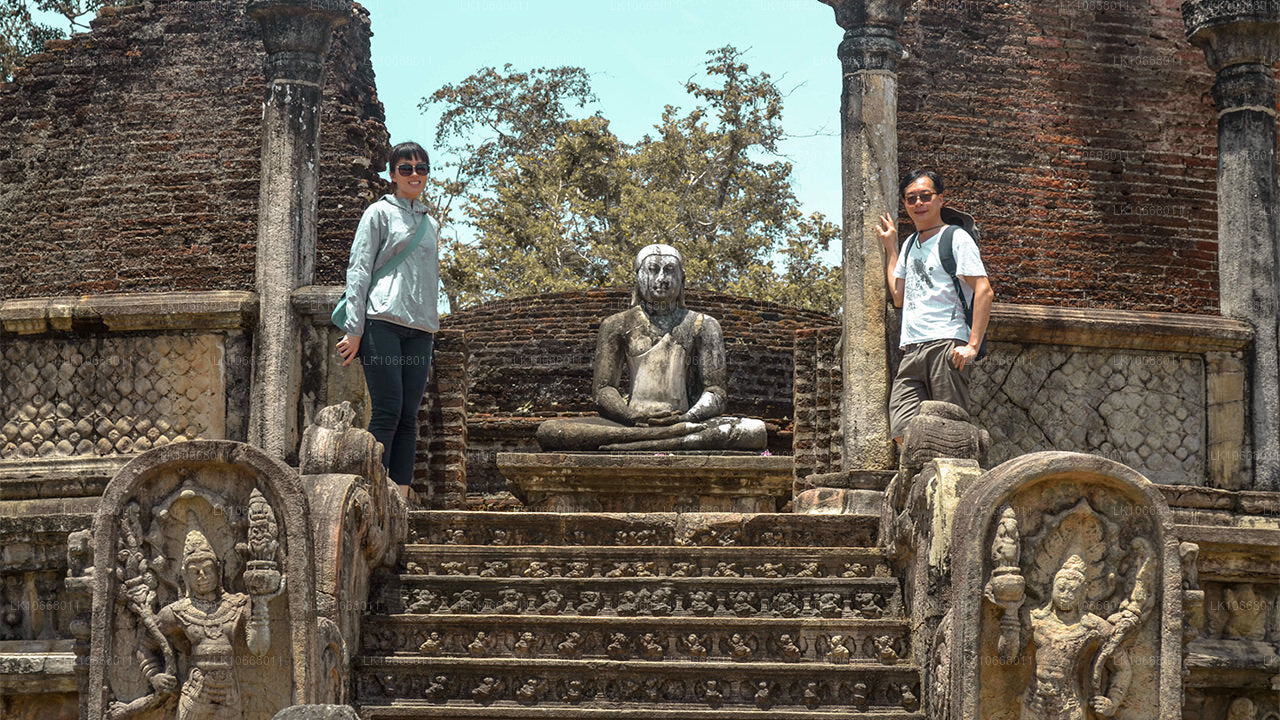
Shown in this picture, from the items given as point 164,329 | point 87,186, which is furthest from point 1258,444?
point 87,186

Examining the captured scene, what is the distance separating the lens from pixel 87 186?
1861 cm

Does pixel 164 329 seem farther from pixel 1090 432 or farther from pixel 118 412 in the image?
pixel 1090 432

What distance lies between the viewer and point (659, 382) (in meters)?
10.6

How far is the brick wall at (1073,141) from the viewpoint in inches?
635

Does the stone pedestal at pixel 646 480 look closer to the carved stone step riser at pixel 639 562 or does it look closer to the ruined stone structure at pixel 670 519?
the ruined stone structure at pixel 670 519

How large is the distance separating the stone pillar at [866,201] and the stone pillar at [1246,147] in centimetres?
176

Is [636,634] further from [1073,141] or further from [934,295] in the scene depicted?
[1073,141]

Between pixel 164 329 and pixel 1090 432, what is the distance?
194 inches

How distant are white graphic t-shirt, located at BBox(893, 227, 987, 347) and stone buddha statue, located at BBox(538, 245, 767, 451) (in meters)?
1.94

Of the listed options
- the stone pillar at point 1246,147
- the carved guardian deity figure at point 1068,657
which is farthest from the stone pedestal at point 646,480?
the carved guardian deity figure at point 1068,657

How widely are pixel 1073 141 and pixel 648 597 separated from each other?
33.7 ft

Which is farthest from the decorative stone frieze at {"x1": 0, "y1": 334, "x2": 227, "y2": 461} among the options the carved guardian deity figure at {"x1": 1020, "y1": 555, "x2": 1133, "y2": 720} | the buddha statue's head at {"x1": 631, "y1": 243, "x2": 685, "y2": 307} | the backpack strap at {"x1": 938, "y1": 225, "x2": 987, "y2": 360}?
the carved guardian deity figure at {"x1": 1020, "y1": 555, "x2": 1133, "y2": 720}

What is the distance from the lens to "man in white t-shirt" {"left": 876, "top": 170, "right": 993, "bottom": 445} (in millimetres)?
8117

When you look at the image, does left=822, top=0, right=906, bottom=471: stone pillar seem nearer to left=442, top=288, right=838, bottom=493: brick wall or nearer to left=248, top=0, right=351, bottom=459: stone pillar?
left=248, top=0, right=351, bottom=459: stone pillar
